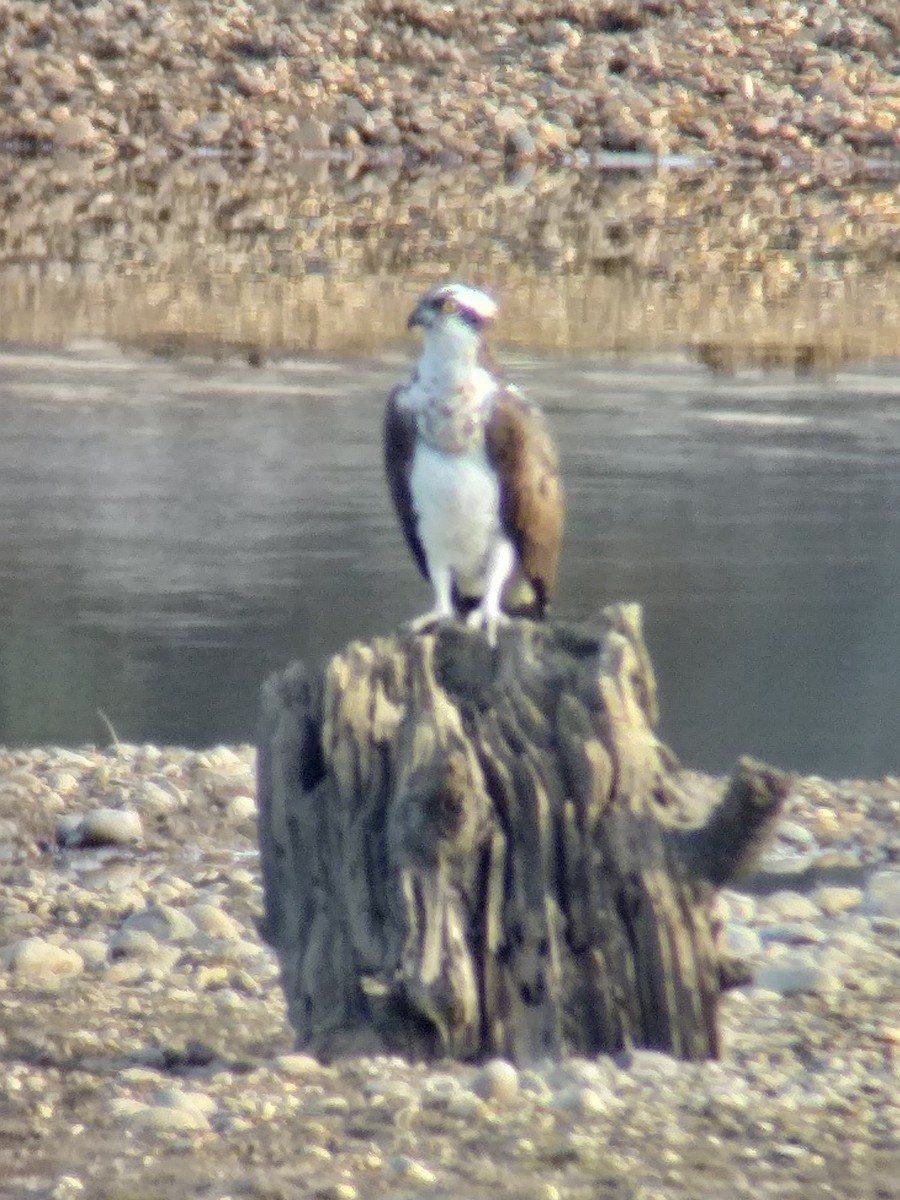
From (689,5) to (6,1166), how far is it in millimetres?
27624

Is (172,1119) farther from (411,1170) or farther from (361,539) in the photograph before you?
(361,539)

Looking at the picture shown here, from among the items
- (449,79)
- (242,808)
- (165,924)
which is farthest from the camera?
(449,79)

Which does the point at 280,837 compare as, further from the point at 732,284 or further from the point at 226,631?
the point at 732,284

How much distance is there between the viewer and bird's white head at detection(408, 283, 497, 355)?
16.7ft

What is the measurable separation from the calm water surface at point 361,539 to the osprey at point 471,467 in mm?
1876

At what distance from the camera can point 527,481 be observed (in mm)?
5254

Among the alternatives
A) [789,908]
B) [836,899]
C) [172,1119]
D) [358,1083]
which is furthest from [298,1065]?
[836,899]

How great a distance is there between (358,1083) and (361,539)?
540 cm

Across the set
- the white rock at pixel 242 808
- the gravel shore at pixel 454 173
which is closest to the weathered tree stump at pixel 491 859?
the white rock at pixel 242 808

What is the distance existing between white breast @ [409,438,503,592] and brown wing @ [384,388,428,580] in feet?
0.11

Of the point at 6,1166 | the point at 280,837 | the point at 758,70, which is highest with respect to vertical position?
the point at 758,70

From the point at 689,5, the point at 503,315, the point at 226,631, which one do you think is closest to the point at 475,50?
the point at 689,5

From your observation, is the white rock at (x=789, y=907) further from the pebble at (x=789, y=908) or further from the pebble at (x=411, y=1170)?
the pebble at (x=411, y=1170)

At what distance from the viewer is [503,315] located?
14.8 metres
